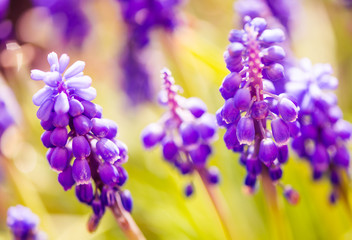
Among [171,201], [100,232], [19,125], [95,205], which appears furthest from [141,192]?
[95,205]

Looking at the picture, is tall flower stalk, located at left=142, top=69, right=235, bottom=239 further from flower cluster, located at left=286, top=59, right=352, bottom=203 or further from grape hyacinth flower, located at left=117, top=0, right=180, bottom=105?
grape hyacinth flower, located at left=117, top=0, right=180, bottom=105

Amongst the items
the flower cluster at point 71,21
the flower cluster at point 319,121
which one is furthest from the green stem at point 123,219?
the flower cluster at point 71,21

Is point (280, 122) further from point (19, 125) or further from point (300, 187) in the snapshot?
point (19, 125)

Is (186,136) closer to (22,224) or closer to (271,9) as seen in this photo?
(22,224)

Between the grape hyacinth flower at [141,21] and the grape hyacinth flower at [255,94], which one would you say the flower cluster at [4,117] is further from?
the grape hyacinth flower at [255,94]

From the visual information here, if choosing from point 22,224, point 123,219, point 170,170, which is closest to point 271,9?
point 170,170

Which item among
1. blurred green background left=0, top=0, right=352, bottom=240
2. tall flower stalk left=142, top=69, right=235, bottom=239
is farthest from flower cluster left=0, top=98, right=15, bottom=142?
tall flower stalk left=142, top=69, right=235, bottom=239
